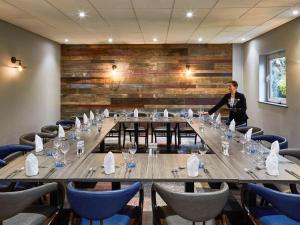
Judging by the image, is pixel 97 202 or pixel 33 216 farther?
pixel 33 216

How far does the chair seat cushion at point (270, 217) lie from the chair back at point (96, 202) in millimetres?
1026

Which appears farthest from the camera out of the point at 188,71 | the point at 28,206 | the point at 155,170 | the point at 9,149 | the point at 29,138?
the point at 188,71

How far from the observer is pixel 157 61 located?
9391 mm

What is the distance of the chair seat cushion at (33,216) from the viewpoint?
8.05 ft

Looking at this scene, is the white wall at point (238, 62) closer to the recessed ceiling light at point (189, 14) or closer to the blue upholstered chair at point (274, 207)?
the recessed ceiling light at point (189, 14)

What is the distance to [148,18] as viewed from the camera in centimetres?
570

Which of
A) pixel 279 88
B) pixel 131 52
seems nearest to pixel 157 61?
pixel 131 52

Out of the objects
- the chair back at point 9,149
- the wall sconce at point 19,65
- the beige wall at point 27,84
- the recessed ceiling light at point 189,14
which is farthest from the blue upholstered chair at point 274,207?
the wall sconce at point 19,65

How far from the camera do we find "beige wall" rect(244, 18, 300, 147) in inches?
237

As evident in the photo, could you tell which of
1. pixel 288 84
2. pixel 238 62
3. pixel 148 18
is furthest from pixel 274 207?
pixel 238 62

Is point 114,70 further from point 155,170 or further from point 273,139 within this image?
point 155,170

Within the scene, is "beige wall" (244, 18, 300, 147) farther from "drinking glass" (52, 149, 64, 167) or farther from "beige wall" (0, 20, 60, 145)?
"beige wall" (0, 20, 60, 145)

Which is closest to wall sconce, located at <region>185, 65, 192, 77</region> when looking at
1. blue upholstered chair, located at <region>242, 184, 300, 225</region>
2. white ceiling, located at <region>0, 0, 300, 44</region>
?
white ceiling, located at <region>0, 0, 300, 44</region>

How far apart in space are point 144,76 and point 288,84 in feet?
13.5
